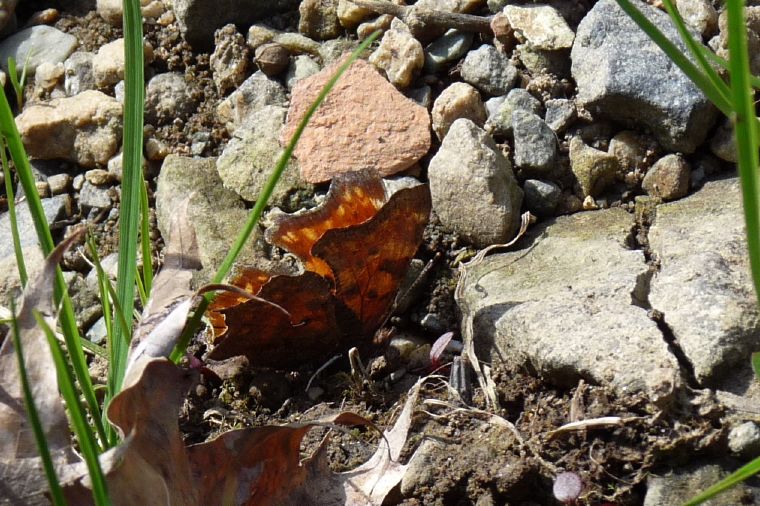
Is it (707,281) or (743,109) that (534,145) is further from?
(743,109)

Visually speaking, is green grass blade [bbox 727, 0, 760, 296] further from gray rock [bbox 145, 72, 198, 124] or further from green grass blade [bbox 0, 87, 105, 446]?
gray rock [bbox 145, 72, 198, 124]

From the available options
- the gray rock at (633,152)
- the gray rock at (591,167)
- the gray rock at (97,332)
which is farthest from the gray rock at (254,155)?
the gray rock at (633,152)

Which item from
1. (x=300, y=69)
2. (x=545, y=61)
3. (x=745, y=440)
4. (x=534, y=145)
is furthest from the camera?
(x=300, y=69)

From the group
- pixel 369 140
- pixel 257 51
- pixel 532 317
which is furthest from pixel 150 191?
pixel 532 317

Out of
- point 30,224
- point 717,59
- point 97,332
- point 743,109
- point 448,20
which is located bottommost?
point 97,332

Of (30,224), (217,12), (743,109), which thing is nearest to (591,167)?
(217,12)

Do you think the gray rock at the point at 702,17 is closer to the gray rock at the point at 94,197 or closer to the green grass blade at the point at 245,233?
the green grass blade at the point at 245,233
